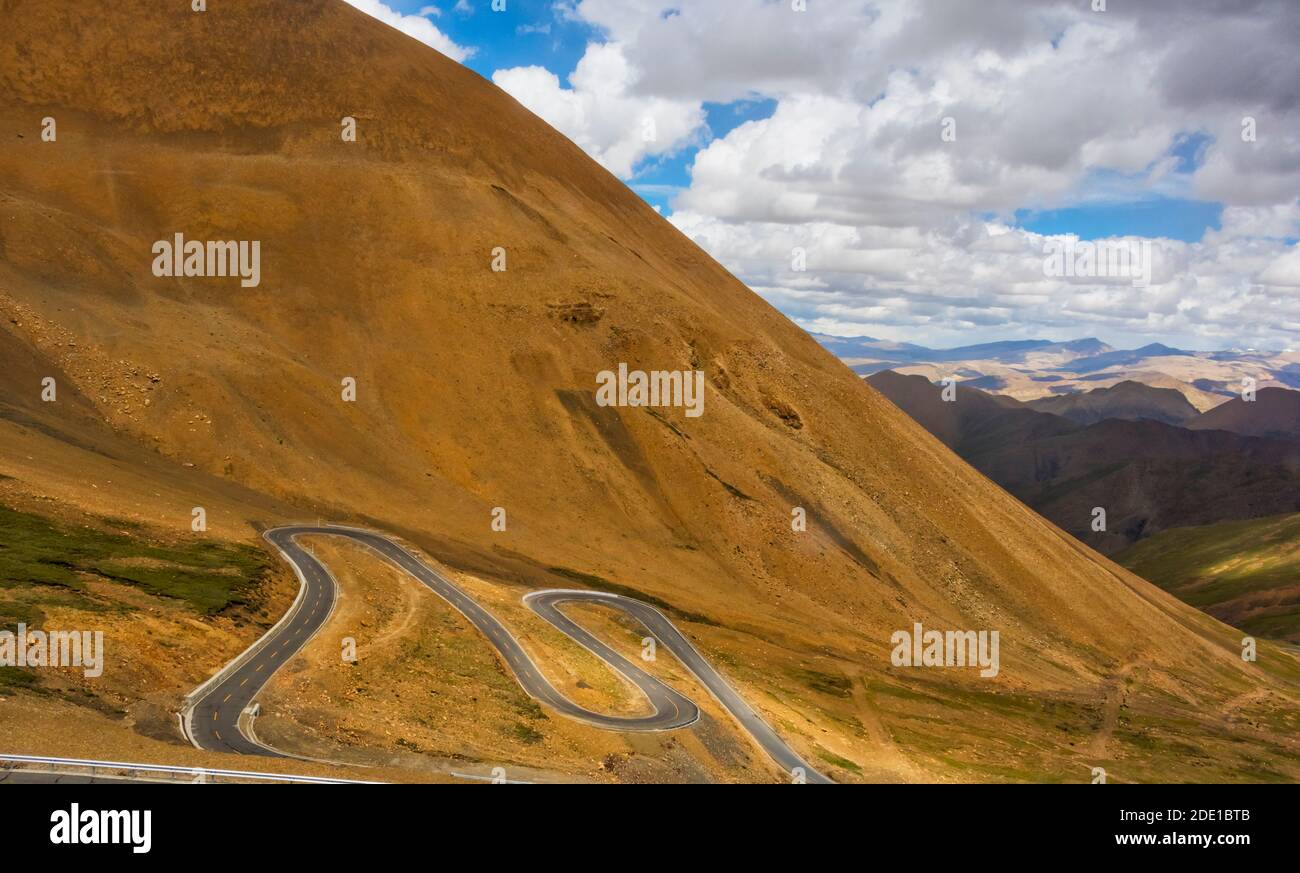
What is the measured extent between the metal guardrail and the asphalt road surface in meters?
6.79

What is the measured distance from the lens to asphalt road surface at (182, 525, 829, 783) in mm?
37594

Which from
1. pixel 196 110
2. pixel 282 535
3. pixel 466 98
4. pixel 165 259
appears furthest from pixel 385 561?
pixel 466 98

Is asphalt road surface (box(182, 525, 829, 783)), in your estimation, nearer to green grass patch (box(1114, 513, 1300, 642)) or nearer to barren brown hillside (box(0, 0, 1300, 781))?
barren brown hillside (box(0, 0, 1300, 781))

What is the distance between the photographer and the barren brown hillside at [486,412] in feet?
231

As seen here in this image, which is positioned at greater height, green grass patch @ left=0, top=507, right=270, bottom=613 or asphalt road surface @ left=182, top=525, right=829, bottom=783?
green grass patch @ left=0, top=507, right=270, bottom=613

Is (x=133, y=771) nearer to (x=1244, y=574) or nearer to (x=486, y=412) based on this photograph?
(x=486, y=412)

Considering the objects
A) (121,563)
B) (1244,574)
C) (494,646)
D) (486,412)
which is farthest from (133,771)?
(1244,574)

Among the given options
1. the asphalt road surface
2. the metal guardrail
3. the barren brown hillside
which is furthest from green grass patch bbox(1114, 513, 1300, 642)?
the metal guardrail

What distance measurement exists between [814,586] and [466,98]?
94.4m

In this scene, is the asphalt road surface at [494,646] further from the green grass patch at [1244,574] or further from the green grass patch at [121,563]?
the green grass patch at [1244,574]

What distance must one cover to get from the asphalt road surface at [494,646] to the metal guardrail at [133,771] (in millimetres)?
6790
